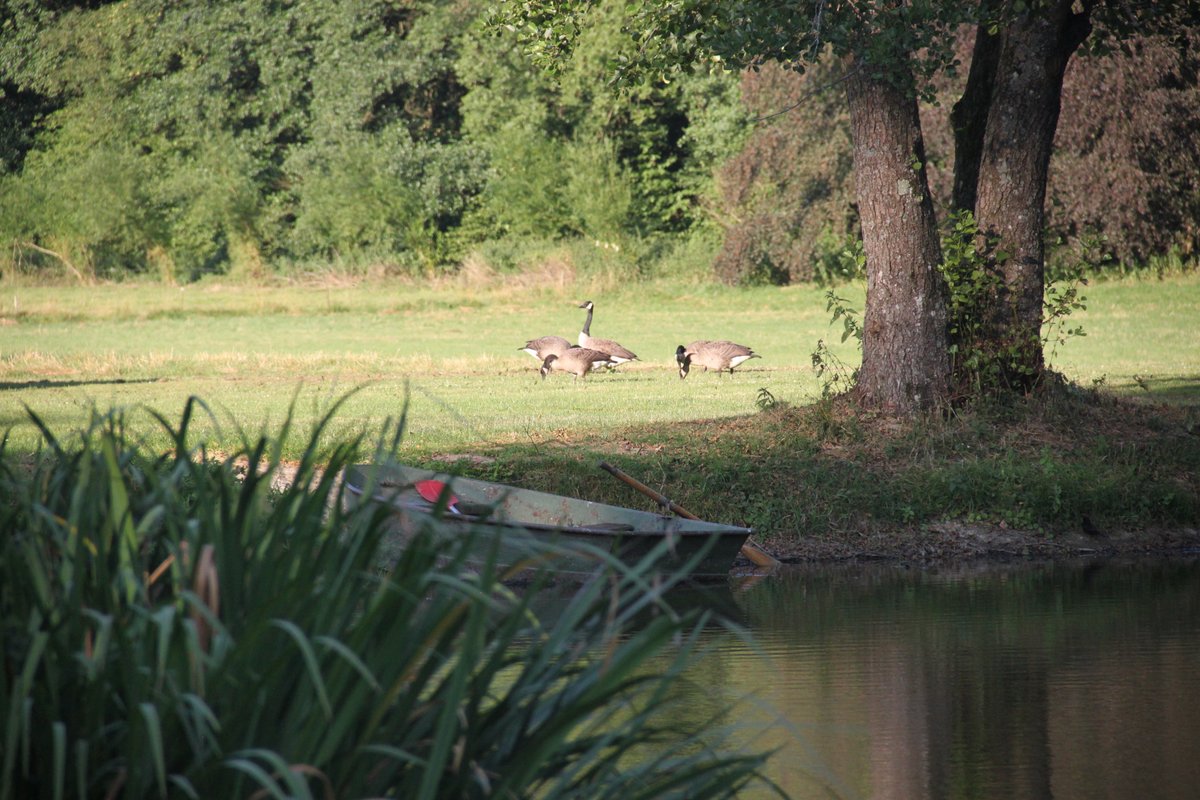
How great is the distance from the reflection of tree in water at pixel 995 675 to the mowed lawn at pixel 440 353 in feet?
11.1

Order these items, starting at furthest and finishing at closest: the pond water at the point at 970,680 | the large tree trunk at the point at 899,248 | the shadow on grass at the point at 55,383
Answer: the shadow on grass at the point at 55,383 → the large tree trunk at the point at 899,248 → the pond water at the point at 970,680

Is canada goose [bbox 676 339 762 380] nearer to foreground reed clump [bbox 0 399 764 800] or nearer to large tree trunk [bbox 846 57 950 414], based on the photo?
large tree trunk [bbox 846 57 950 414]

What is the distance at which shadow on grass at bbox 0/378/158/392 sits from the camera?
77.0 ft

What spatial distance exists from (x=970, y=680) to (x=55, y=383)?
725 inches

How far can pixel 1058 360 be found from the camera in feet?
85.5

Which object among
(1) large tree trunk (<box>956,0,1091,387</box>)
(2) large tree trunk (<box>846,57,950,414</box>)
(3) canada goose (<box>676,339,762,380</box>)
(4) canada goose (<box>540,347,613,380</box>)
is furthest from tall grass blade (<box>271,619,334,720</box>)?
(3) canada goose (<box>676,339,762,380</box>)

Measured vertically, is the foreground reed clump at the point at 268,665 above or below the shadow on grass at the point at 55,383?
above

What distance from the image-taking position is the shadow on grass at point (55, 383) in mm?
23484

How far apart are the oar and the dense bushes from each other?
33.0 m

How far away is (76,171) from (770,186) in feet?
86.6

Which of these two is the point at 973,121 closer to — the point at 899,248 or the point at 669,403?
the point at 899,248

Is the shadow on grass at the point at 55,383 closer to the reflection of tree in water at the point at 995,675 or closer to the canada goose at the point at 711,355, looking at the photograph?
the canada goose at the point at 711,355

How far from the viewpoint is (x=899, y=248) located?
1440cm

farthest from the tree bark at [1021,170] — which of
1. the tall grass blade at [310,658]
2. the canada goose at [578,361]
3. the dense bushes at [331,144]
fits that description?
the dense bushes at [331,144]
